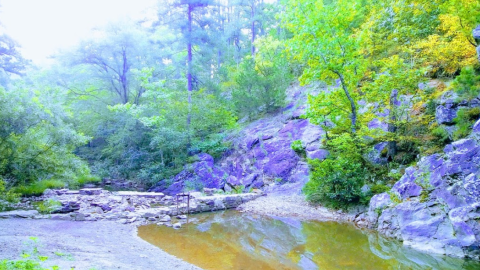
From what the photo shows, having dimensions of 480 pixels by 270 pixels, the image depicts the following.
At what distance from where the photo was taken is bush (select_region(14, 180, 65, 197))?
38.5 feet

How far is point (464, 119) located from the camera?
319 inches

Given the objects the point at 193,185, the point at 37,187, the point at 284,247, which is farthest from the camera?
the point at 193,185

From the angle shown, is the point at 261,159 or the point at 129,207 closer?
the point at 129,207

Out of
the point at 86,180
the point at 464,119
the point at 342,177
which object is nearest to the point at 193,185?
the point at 86,180

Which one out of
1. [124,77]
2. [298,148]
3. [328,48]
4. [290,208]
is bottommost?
[290,208]

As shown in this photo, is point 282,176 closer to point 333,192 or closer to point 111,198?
point 333,192

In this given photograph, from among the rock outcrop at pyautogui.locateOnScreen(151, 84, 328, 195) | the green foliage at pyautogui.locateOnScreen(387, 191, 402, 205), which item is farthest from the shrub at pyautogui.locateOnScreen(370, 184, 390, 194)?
the rock outcrop at pyautogui.locateOnScreen(151, 84, 328, 195)

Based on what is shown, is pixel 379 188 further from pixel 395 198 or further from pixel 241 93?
pixel 241 93

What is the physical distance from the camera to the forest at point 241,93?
32.4 ft

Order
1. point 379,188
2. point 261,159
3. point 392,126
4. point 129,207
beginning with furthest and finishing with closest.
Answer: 1. point 261,159
2. point 129,207
3. point 392,126
4. point 379,188

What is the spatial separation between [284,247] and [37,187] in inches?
443

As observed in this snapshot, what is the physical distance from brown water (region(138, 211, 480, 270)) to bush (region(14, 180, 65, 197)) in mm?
6735

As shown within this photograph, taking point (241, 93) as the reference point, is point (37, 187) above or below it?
below

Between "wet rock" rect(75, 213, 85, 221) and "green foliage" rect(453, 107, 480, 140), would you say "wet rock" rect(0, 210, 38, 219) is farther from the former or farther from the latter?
"green foliage" rect(453, 107, 480, 140)
